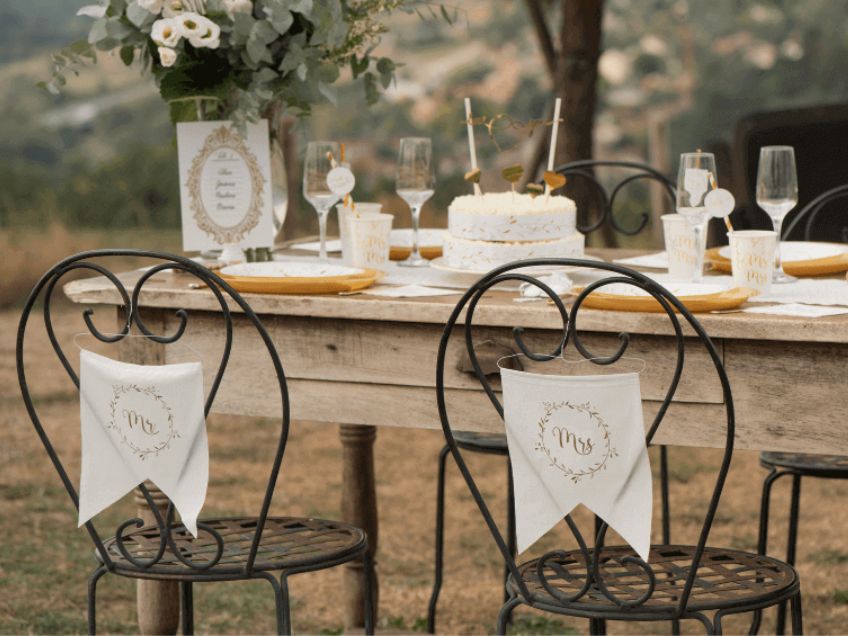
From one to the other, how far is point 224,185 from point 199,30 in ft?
1.04

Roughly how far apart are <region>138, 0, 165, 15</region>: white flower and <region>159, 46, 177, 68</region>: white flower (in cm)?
8

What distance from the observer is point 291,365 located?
240 centimetres

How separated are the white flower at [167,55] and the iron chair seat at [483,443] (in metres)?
1.03

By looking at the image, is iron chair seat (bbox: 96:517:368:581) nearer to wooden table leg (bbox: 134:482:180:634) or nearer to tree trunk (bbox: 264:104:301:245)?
wooden table leg (bbox: 134:482:180:634)

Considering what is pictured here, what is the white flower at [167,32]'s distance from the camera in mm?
2570

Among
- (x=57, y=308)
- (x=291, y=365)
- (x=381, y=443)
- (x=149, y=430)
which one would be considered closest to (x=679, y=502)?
(x=381, y=443)

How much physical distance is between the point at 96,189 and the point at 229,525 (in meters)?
7.32

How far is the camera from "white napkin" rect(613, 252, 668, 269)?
2781 mm

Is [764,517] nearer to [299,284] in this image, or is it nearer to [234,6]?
[299,284]

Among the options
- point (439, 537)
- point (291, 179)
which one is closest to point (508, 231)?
point (439, 537)

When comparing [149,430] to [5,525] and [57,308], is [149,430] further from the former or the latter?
[57,308]

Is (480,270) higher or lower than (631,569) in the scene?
higher

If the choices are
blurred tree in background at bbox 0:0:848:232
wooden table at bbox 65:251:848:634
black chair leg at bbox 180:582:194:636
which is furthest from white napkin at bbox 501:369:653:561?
blurred tree in background at bbox 0:0:848:232

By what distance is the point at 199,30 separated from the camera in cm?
258
